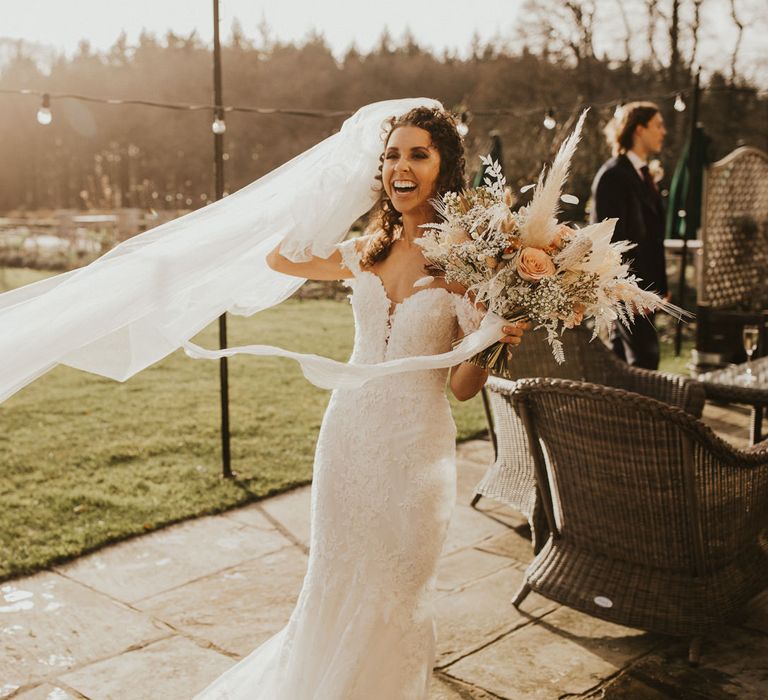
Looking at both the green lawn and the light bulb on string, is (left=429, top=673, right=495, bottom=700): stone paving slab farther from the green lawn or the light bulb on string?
the light bulb on string

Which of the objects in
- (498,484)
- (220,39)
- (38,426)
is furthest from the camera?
(38,426)

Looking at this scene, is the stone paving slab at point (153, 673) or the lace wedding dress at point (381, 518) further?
the stone paving slab at point (153, 673)

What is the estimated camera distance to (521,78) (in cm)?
2669

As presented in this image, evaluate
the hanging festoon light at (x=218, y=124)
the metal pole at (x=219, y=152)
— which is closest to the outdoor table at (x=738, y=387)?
the metal pole at (x=219, y=152)

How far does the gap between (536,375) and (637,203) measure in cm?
154

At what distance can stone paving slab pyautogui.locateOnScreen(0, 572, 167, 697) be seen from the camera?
10.4 feet

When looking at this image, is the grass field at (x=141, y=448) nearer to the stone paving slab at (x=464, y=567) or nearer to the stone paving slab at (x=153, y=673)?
the stone paving slab at (x=153, y=673)

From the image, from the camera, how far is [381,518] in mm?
2559

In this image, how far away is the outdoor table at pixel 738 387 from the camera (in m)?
4.20

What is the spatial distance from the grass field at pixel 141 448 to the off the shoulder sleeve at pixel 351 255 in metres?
2.32

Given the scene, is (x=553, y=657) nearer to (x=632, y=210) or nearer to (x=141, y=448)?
(x=632, y=210)

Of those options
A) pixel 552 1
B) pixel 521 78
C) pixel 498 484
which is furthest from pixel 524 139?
pixel 498 484

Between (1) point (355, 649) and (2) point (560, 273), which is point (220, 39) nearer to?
(2) point (560, 273)

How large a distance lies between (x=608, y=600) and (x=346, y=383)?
149 cm
